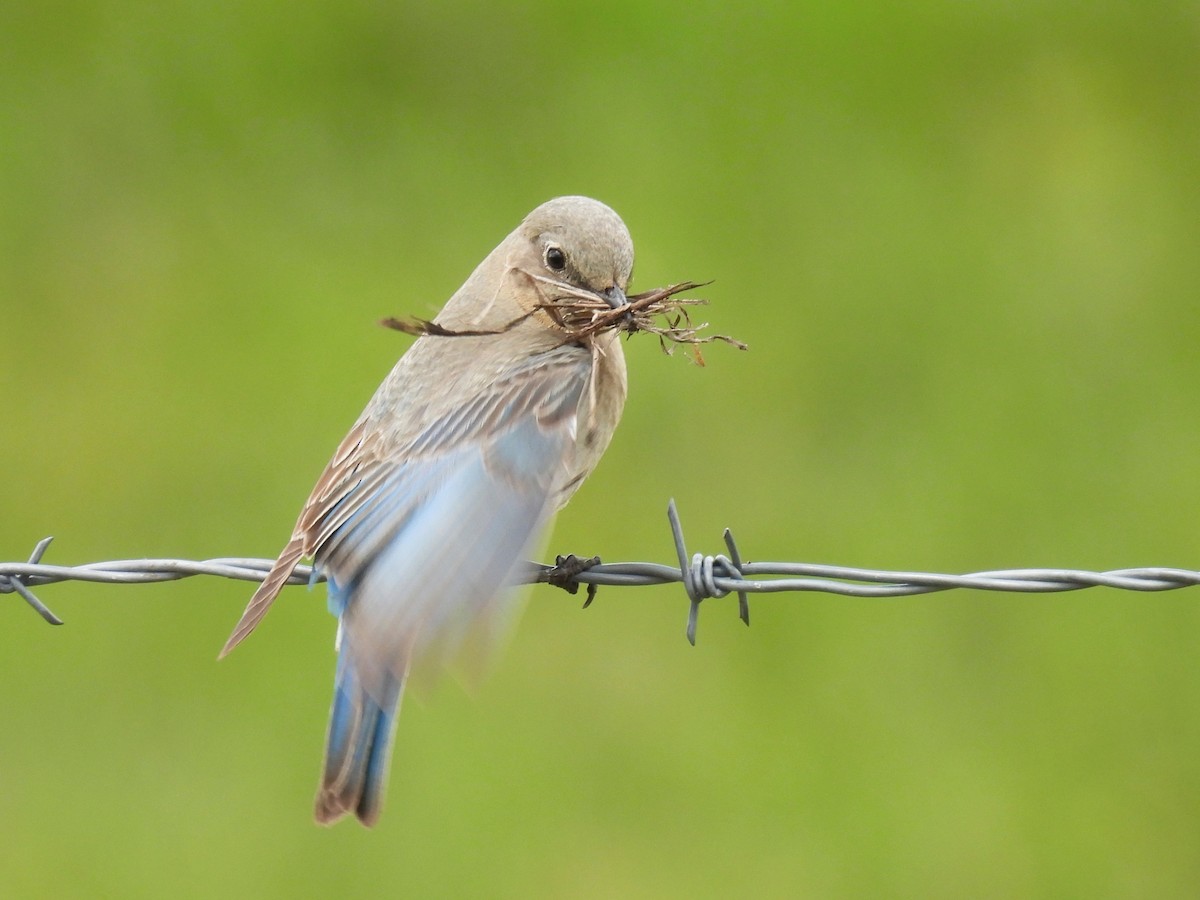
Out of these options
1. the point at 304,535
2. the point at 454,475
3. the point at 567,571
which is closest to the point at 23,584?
the point at 304,535

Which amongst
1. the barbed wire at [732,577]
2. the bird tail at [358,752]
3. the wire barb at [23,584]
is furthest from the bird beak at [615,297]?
the wire barb at [23,584]

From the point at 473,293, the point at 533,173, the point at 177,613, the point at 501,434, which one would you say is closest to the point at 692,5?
the point at 533,173

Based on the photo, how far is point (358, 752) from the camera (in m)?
3.46

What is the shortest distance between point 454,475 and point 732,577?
30.5 inches

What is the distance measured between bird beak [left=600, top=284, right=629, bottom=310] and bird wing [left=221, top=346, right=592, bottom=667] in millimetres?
181

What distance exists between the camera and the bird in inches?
129

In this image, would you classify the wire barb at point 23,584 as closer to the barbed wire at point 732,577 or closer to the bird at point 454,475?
the barbed wire at point 732,577

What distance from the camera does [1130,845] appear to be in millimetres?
5715

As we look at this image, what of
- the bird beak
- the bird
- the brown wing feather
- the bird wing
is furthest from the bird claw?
the bird beak

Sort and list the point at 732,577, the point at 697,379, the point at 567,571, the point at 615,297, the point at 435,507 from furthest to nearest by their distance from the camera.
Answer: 1. the point at 697,379
2. the point at 615,297
3. the point at 567,571
4. the point at 435,507
5. the point at 732,577

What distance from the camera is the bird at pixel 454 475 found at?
3.28 m

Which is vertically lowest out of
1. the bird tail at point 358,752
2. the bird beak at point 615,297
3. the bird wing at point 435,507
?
the bird tail at point 358,752

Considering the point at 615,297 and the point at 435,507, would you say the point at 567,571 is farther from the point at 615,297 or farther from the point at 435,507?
the point at 615,297

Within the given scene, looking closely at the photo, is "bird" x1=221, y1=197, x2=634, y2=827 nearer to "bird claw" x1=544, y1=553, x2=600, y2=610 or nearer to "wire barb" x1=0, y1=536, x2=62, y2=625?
"bird claw" x1=544, y1=553, x2=600, y2=610
